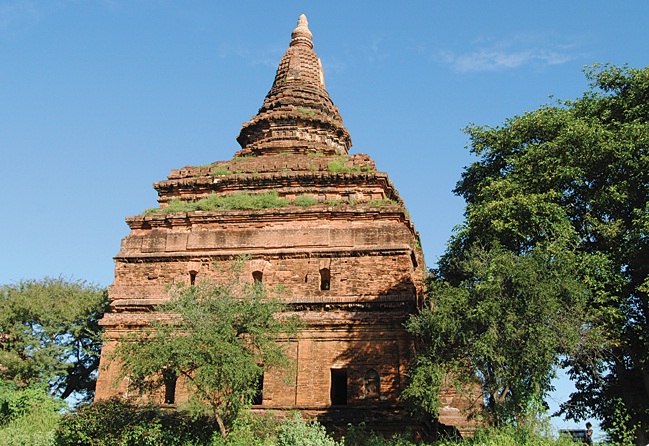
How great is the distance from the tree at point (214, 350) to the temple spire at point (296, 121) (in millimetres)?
8844

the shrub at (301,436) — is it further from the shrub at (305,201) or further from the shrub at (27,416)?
the shrub at (305,201)

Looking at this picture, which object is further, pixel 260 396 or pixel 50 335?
pixel 50 335

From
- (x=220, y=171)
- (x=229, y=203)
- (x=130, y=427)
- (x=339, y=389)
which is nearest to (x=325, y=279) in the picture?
(x=339, y=389)

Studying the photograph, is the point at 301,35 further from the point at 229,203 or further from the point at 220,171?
the point at 229,203

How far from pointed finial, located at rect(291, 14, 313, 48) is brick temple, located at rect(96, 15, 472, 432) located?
5754 mm

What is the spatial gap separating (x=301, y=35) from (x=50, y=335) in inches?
553

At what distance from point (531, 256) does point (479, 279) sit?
121 centimetres

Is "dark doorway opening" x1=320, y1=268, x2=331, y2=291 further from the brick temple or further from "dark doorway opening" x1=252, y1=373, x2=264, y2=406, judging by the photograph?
"dark doorway opening" x1=252, y1=373, x2=264, y2=406

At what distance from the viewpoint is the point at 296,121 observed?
83.9 ft

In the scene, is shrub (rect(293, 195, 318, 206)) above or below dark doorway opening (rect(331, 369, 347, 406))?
above

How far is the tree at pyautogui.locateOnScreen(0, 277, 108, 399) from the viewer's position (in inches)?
914

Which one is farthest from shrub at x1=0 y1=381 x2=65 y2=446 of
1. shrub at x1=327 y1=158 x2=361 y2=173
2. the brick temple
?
shrub at x1=327 y1=158 x2=361 y2=173

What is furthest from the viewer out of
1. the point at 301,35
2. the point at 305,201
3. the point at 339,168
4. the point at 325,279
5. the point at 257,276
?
the point at 301,35

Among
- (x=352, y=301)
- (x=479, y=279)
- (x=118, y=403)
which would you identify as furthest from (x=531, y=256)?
(x=118, y=403)
